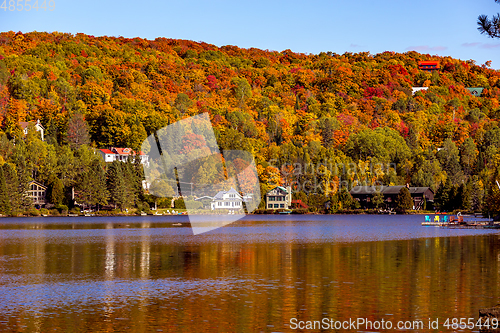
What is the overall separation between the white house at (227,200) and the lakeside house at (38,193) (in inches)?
1446

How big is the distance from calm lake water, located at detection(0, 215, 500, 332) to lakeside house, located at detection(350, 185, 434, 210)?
9764cm

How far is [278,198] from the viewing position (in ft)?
471

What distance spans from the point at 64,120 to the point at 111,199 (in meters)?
40.8

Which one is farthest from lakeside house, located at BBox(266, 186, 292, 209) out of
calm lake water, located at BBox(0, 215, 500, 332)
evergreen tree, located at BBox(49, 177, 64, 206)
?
calm lake water, located at BBox(0, 215, 500, 332)

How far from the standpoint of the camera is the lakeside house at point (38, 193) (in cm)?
11744

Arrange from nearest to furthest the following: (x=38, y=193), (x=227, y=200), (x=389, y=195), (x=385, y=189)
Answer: (x=38, y=193), (x=227, y=200), (x=389, y=195), (x=385, y=189)

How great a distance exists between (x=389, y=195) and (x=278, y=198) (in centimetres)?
2695

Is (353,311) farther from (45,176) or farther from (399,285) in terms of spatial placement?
(45,176)

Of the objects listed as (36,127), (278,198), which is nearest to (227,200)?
(278,198)

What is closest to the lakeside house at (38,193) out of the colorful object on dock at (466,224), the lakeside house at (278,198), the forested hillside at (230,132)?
the forested hillside at (230,132)

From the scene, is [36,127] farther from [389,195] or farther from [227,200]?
[389,195]

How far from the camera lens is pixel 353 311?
21766mm

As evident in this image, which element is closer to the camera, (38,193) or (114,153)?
(38,193)

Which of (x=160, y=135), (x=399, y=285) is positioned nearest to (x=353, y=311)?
(x=399, y=285)
